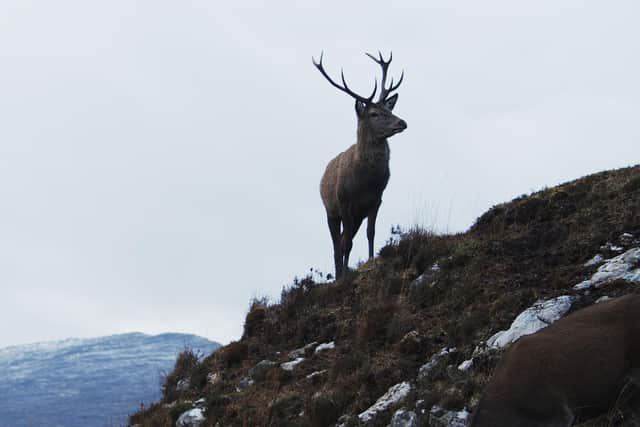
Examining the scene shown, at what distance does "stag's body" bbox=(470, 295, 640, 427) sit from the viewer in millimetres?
5629

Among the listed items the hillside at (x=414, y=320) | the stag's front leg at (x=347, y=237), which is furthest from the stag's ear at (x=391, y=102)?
the hillside at (x=414, y=320)

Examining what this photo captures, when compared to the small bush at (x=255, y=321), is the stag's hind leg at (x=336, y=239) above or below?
above

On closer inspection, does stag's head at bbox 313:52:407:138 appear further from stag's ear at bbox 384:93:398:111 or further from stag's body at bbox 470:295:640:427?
stag's body at bbox 470:295:640:427

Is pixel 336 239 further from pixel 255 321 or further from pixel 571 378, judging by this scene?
pixel 571 378

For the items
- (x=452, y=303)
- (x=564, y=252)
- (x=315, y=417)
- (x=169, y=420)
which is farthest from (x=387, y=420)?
(x=169, y=420)

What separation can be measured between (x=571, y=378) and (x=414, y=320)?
196 inches

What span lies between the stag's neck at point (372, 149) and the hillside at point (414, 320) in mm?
2025

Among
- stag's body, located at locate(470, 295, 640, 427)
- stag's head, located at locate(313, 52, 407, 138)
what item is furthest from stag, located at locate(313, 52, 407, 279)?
stag's body, located at locate(470, 295, 640, 427)

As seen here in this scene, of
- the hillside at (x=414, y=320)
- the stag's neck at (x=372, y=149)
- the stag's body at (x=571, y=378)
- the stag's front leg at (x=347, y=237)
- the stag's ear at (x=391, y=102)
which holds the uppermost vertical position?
the stag's ear at (x=391, y=102)

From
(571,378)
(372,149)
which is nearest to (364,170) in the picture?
(372,149)

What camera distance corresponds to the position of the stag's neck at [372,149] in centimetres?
1504

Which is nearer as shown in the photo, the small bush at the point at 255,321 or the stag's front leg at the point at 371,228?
the small bush at the point at 255,321

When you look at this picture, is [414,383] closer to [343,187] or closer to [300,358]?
[300,358]

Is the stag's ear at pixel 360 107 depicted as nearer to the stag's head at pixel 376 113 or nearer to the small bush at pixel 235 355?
the stag's head at pixel 376 113
